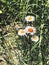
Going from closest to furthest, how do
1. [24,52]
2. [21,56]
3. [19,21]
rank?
[21,56], [24,52], [19,21]

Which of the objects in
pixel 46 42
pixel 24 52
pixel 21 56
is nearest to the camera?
pixel 21 56

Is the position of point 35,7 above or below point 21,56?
above

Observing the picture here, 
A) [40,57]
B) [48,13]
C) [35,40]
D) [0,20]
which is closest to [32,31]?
[35,40]

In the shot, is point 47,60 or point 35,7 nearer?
point 47,60

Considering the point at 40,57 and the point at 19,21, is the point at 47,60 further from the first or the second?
the point at 19,21

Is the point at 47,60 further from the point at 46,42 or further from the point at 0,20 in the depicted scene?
the point at 0,20

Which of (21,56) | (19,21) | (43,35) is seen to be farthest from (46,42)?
(19,21)
